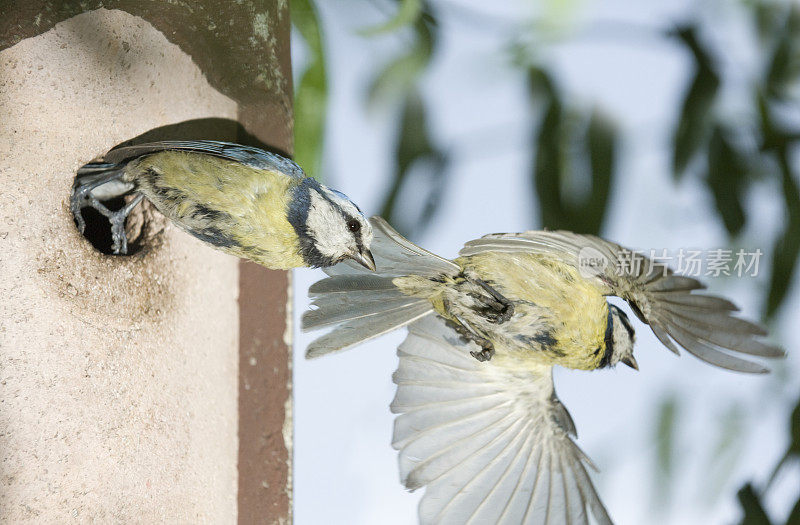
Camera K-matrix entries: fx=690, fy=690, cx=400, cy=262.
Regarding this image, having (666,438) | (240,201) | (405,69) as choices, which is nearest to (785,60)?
(405,69)

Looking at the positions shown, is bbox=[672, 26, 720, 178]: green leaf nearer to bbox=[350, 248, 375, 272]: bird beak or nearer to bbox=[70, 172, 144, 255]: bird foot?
bbox=[350, 248, 375, 272]: bird beak

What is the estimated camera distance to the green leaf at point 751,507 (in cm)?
183

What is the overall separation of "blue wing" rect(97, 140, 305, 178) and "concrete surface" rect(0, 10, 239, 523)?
3 cm

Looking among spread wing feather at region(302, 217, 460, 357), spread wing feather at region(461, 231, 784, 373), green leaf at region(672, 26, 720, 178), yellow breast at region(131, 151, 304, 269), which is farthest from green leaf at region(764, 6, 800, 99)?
yellow breast at region(131, 151, 304, 269)

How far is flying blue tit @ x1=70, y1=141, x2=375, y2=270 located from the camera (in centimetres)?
104

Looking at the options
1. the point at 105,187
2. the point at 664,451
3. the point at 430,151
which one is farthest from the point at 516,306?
the point at 664,451

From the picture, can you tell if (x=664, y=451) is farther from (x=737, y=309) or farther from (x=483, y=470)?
(x=737, y=309)

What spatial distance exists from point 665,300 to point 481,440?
1.88 ft

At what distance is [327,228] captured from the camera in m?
1.07

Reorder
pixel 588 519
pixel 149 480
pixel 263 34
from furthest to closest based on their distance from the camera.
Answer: pixel 588 519
pixel 263 34
pixel 149 480

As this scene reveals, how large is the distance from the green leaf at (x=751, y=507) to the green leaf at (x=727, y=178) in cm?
73

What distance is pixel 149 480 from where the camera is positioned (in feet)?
3.69

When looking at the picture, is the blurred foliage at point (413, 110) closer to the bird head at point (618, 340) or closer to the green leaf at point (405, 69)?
the green leaf at point (405, 69)

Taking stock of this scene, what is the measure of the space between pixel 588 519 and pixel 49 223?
114 centimetres
